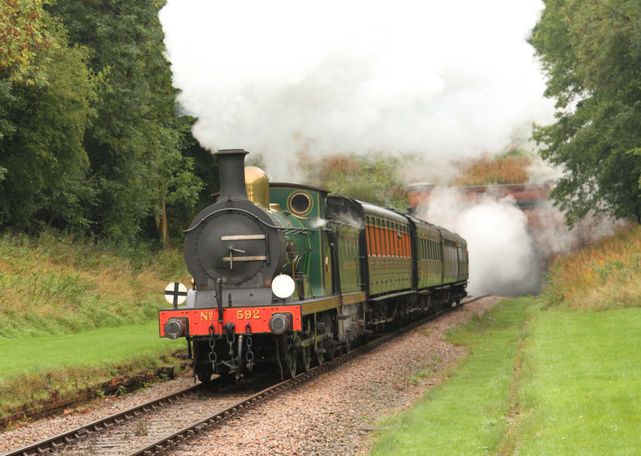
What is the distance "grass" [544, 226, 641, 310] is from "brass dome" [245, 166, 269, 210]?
10.2 m

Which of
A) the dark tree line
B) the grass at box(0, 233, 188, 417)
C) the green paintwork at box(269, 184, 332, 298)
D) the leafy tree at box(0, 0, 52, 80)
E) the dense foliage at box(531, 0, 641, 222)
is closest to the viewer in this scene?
the grass at box(0, 233, 188, 417)

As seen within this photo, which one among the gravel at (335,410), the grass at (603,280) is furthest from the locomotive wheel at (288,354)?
the grass at (603,280)

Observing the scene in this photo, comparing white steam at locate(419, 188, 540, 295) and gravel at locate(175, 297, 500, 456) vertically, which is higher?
white steam at locate(419, 188, 540, 295)

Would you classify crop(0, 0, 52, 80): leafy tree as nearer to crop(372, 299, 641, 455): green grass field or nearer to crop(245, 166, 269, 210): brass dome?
crop(245, 166, 269, 210): brass dome

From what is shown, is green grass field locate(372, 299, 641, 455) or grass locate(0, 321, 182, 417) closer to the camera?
green grass field locate(372, 299, 641, 455)

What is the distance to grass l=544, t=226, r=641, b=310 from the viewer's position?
878 inches

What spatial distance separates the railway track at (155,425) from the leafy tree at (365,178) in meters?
15.7

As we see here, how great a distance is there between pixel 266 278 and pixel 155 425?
351 cm

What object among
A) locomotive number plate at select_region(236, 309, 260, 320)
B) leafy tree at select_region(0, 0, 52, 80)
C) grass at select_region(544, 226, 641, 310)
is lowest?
locomotive number plate at select_region(236, 309, 260, 320)

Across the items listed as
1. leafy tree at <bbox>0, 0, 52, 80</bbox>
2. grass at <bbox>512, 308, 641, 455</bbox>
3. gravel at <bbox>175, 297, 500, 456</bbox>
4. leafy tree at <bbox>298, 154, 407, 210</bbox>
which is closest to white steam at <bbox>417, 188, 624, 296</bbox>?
leafy tree at <bbox>298, 154, 407, 210</bbox>

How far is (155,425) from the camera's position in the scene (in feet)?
38.4

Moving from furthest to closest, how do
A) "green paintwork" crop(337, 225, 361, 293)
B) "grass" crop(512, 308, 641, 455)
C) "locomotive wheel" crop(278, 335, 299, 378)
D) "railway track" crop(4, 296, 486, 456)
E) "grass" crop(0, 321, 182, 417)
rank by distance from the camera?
"green paintwork" crop(337, 225, 361, 293)
"locomotive wheel" crop(278, 335, 299, 378)
"grass" crop(0, 321, 182, 417)
"railway track" crop(4, 296, 486, 456)
"grass" crop(512, 308, 641, 455)

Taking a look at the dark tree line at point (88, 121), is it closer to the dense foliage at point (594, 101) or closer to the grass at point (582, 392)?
the grass at point (582, 392)

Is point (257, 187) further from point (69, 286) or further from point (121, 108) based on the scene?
point (121, 108)
